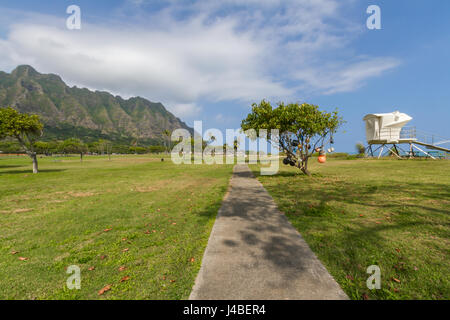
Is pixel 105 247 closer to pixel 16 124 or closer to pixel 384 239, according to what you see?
pixel 384 239

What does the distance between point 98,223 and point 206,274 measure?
5627 millimetres

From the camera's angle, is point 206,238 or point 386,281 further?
point 206,238

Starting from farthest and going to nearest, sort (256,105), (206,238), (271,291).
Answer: (256,105) < (206,238) < (271,291)

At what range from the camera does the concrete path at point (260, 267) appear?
3.34 meters

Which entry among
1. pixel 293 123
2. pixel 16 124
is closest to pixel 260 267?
pixel 293 123

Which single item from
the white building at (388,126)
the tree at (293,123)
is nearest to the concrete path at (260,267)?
the tree at (293,123)

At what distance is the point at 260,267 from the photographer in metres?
4.08

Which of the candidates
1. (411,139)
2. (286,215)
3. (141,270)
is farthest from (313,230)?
(411,139)

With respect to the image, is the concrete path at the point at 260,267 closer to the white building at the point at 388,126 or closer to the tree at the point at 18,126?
the tree at the point at 18,126

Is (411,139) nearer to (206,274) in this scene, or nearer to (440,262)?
(440,262)

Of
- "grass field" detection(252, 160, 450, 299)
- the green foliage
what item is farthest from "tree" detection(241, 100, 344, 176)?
the green foliage

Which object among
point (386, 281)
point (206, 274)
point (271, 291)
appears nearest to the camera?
point (271, 291)

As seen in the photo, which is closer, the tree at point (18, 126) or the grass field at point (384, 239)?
the grass field at point (384, 239)

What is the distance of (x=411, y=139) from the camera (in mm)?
37469
